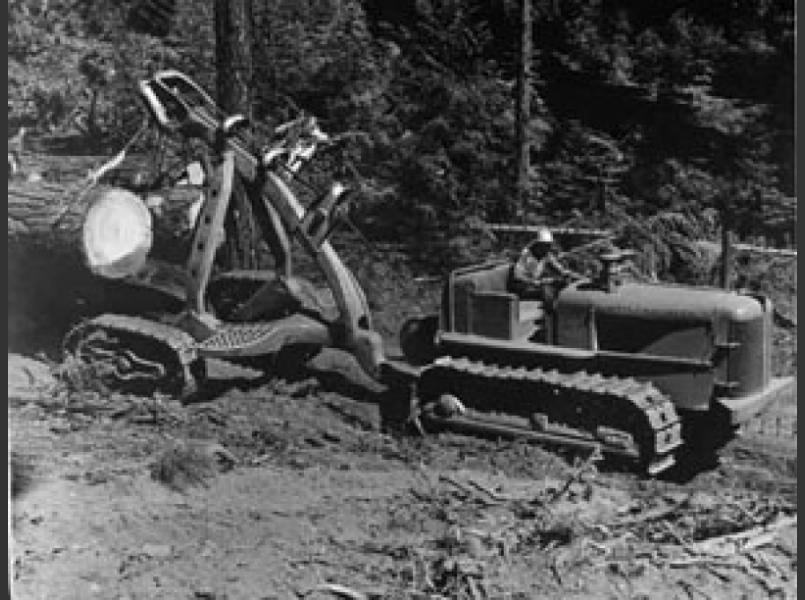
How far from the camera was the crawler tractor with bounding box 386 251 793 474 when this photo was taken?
178 inches

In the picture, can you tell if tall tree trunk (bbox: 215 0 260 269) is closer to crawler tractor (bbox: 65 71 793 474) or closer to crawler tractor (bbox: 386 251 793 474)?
crawler tractor (bbox: 65 71 793 474)

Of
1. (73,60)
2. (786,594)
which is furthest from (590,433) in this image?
(73,60)

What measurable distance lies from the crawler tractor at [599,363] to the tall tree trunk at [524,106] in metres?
0.26

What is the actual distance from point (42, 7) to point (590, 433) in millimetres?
2318

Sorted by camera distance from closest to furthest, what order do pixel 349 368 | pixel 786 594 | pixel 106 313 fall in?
pixel 786 594
pixel 349 368
pixel 106 313

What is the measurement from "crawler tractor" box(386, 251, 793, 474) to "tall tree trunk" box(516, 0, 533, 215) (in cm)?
26

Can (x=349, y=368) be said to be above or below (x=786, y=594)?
above

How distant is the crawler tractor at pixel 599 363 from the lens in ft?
14.8

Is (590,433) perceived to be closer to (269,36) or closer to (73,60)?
(269,36)

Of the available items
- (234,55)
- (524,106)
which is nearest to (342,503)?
(524,106)

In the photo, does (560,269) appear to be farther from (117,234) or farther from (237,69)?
(117,234)

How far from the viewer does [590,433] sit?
15.3ft

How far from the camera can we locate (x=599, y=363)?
Answer: 462 centimetres

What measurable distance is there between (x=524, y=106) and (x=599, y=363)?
0.82 meters
